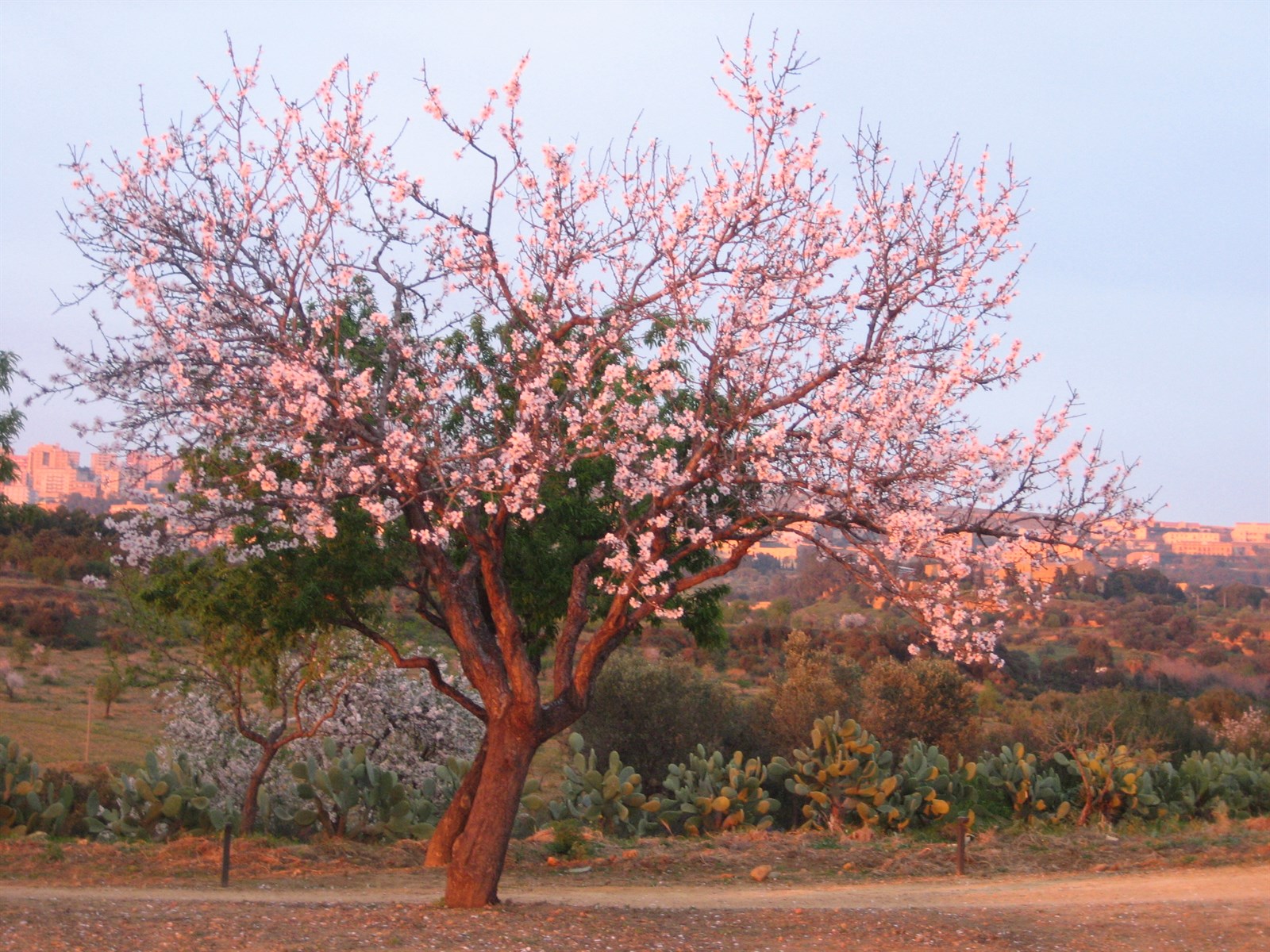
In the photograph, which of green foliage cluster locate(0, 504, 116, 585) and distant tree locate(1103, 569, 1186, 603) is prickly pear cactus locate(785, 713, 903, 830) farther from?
distant tree locate(1103, 569, 1186, 603)

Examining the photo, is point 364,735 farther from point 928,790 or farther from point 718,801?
point 928,790

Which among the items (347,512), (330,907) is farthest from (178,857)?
(347,512)

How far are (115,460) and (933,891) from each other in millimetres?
8753

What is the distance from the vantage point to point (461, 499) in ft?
28.5

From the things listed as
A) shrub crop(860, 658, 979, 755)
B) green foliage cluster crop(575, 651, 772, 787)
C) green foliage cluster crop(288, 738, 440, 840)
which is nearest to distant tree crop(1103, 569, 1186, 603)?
shrub crop(860, 658, 979, 755)

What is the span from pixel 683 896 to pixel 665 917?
→ 1877 mm

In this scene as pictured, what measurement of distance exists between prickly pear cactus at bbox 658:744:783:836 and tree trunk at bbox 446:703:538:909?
290 inches

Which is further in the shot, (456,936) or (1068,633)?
(1068,633)

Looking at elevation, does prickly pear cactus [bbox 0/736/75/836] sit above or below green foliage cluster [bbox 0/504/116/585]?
below

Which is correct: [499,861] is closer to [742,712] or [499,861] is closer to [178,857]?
[178,857]

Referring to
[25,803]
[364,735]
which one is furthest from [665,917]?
[364,735]

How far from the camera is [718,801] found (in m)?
16.2

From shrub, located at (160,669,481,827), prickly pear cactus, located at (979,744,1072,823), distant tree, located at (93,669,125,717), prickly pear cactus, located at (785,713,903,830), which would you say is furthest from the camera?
distant tree, located at (93,669,125,717)

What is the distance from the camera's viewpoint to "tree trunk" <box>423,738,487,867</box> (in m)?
12.3
